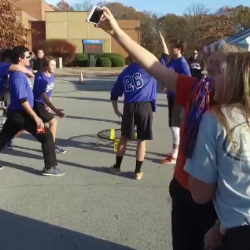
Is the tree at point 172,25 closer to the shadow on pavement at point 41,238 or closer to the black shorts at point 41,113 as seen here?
the black shorts at point 41,113

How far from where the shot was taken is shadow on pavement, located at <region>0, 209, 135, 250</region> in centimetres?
371

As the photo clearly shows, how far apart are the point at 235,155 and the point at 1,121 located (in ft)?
Result: 26.9

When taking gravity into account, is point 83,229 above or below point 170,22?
below

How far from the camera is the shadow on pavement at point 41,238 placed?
3705 mm

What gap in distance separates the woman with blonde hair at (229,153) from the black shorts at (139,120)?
355 cm

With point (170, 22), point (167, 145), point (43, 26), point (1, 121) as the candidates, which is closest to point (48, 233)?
point (167, 145)

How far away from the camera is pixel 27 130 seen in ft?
18.2

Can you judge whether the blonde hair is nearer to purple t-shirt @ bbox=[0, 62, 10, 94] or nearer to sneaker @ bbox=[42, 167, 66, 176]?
sneaker @ bbox=[42, 167, 66, 176]

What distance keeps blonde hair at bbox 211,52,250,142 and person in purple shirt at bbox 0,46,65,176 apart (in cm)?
395

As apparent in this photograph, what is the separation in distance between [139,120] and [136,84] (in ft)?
1.61

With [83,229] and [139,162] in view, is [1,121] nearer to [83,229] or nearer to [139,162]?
[139,162]

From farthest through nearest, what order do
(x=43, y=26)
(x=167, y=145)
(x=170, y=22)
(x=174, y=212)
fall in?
(x=170, y=22) → (x=43, y=26) → (x=167, y=145) → (x=174, y=212)

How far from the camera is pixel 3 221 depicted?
422 cm

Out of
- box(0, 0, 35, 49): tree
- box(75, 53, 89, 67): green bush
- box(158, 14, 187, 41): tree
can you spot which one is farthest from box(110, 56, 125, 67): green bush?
box(0, 0, 35, 49): tree
